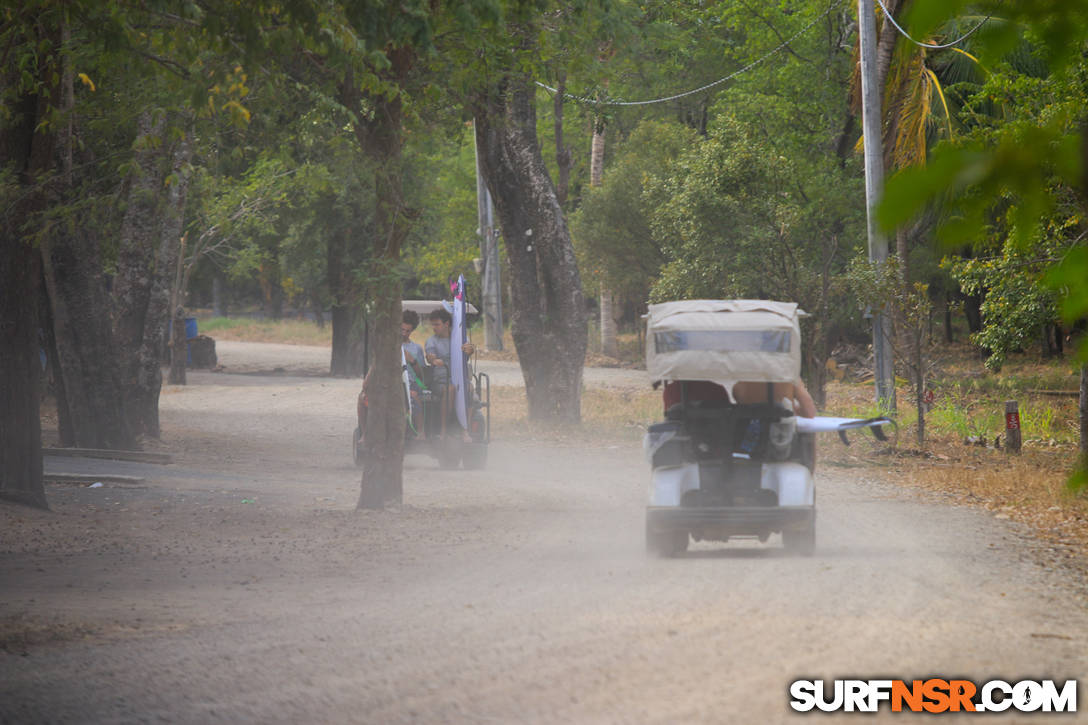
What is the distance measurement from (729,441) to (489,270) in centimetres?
3236

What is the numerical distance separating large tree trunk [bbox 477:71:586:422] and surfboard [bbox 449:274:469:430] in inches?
205

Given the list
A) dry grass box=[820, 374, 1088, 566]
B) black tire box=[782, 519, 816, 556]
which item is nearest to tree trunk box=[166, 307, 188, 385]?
dry grass box=[820, 374, 1088, 566]

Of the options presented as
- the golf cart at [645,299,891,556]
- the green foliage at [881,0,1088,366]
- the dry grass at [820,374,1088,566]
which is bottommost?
the dry grass at [820,374,1088,566]

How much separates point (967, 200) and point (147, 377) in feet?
57.6

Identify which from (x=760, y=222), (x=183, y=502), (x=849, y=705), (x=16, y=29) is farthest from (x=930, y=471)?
(x=16, y=29)

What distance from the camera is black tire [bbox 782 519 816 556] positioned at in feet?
27.2

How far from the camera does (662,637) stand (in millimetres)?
5930

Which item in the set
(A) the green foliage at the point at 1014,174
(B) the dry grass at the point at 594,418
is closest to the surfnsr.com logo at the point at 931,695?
(A) the green foliage at the point at 1014,174

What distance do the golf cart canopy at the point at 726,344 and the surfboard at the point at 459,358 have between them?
20.3 ft

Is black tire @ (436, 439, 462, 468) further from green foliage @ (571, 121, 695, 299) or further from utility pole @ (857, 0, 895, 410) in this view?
green foliage @ (571, 121, 695, 299)

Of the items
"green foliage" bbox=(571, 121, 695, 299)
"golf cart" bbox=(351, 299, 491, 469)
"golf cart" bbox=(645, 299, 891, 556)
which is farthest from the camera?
"green foliage" bbox=(571, 121, 695, 299)

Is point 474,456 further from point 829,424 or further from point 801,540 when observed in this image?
point 829,424

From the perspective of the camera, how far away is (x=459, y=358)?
14.8 metres

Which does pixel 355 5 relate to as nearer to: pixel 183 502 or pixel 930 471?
pixel 183 502
